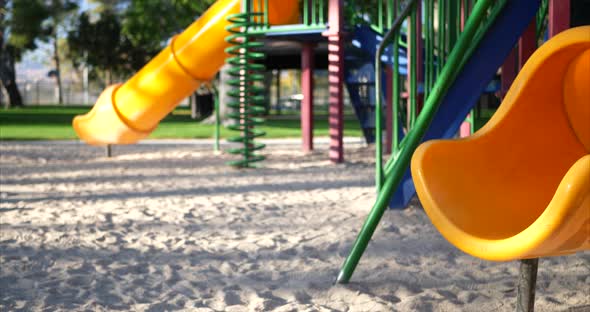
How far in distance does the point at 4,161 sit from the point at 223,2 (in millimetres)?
Answer: 4205

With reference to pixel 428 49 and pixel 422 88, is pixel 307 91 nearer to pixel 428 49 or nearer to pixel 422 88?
pixel 422 88

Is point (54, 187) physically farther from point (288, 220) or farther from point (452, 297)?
point (452, 297)

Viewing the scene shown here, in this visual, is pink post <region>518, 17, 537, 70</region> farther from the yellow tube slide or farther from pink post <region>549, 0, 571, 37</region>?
the yellow tube slide

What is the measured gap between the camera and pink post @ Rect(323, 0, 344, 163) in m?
9.06

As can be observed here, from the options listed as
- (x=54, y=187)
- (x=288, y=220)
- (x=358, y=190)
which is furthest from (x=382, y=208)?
(x=54, y=187)

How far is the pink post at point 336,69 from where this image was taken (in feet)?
29.7

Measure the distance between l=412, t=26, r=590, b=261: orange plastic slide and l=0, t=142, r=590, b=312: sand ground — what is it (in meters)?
0.58

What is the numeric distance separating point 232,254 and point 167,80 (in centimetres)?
585

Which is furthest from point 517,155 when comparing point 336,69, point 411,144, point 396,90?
point 336,69

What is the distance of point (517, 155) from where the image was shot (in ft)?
10.7

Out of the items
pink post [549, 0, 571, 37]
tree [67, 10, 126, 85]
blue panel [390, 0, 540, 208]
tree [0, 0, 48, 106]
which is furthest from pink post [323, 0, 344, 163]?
tree [67, 10, 126, 85]

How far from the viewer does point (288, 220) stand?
576 centimetres

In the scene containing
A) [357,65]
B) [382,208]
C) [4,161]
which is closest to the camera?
[382,208]

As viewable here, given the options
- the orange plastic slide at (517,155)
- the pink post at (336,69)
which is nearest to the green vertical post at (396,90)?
the orange plastic slide at (517,155)
